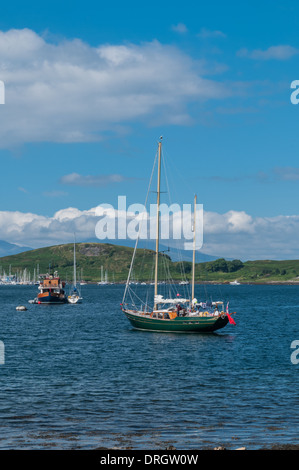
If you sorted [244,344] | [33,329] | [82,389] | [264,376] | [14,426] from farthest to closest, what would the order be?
[33,329], [244,344], [264,376], [82,389], [14,426]

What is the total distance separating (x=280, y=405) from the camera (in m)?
37.2

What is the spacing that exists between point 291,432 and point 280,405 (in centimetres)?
766

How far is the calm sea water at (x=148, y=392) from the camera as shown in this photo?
2933cm

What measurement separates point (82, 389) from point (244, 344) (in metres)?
37.6

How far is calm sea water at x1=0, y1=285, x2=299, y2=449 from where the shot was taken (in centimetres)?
2933

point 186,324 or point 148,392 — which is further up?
point 186,324

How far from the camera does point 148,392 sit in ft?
140

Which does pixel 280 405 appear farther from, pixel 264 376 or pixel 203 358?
pixel 203 358

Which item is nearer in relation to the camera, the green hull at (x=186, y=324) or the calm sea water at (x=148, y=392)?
the calm sea water at (x=148, y=392)

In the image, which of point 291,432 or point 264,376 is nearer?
point 291,432

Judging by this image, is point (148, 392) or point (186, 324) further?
point (186, 324)

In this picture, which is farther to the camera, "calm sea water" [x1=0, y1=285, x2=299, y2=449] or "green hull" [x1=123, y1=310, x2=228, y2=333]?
"green hull" [x1=123, y1=310, x2=228, y2=333]
